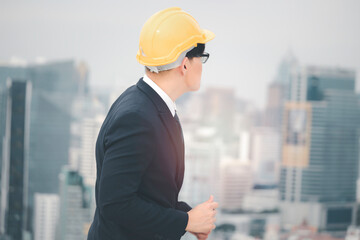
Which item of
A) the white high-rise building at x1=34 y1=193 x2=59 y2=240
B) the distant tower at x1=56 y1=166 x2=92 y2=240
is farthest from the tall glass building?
the distant tower at x1=56 y1=166 x2=92 y2=240

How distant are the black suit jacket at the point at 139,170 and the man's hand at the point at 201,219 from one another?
0.01 metres

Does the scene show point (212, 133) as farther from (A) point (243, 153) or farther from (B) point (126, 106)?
(B) point (126, 106)

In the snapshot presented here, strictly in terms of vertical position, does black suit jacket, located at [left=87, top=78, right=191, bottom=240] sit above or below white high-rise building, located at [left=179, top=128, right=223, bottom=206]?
above

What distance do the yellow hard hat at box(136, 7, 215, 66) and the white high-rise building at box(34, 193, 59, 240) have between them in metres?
26.1

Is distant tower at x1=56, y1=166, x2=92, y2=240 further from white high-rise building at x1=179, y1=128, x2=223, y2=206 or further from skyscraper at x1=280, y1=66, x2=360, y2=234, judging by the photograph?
skyscraper at x1=280, y1=66, x2=360, y2=234

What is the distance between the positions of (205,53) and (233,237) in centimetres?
2333

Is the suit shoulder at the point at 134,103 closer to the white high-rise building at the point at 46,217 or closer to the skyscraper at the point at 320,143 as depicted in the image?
the white high-rise building at the point at 46,217

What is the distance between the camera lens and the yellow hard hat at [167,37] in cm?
67

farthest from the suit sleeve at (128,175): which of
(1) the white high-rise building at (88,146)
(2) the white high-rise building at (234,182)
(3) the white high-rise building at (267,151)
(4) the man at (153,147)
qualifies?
(3) the white high-rise building at (267,151)

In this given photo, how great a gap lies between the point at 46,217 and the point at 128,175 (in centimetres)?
2713

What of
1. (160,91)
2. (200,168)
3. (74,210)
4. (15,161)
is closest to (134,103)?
(160,91)

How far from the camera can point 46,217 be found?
2622 centimetres

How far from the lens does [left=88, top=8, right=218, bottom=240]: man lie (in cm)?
62

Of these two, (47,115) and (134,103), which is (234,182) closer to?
(47,115)
